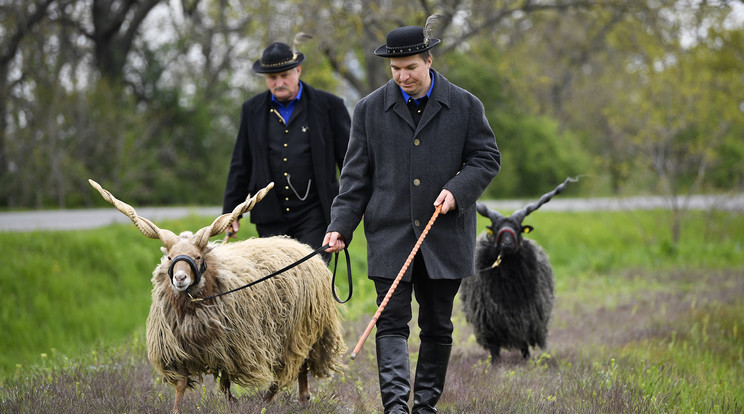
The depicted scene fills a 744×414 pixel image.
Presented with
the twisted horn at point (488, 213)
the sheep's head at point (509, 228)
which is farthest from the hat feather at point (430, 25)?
the twisted horn at point (488, 213)

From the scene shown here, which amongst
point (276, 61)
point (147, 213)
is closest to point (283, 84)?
point (276, 61)

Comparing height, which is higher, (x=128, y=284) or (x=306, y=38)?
(x=306, y=38)

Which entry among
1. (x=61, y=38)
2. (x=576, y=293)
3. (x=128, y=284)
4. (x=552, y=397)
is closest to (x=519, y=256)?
(x=552, y=397)

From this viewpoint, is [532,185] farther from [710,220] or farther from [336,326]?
[336,326]

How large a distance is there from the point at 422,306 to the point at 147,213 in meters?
9.94

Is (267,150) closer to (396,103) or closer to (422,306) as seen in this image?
(396,103)

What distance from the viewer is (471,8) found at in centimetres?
1562

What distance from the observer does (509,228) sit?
247 inches

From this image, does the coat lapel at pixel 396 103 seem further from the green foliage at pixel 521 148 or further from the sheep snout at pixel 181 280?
the green foliage at pixel 521 148

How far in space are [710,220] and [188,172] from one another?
45.9ft

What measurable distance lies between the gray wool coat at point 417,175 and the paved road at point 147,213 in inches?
277

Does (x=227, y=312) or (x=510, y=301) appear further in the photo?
(x=510, y=301)

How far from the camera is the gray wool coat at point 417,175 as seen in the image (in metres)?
4.36

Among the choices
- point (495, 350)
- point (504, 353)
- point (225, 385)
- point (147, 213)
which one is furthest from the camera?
point (147, 213)
